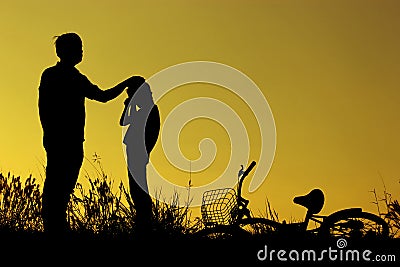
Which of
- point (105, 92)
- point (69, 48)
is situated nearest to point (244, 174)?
point (105, 92)

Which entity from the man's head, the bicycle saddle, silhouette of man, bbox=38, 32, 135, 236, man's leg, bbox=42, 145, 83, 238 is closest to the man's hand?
silhouette of man, bbox=38, 32, 135, 236

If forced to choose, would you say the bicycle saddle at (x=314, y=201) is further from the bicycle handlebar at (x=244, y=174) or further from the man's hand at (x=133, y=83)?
the man's hand at (x=133, y=83)

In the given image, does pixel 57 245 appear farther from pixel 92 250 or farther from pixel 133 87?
pixel 133 87

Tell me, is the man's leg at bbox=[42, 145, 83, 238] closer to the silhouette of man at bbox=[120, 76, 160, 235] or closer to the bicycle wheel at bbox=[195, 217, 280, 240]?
the silhouette of man at bbox=[120, 76, 160, 235]

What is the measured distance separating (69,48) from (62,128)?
730 mm

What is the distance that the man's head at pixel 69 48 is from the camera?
28.2 ft

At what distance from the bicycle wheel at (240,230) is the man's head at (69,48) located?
2.13m

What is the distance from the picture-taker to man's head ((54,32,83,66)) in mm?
→ 8594

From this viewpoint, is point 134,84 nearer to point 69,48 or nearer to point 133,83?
point 133,83

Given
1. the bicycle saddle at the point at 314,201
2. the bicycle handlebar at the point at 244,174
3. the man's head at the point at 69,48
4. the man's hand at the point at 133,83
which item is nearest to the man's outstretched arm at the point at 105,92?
the man's hand at the point at 133,83

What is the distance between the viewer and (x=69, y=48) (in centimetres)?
862

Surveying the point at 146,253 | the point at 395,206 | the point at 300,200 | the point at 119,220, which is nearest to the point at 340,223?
the point at 300,200

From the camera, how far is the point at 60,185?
8430mm

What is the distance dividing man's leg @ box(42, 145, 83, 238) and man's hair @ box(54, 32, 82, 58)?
867 millimetres
